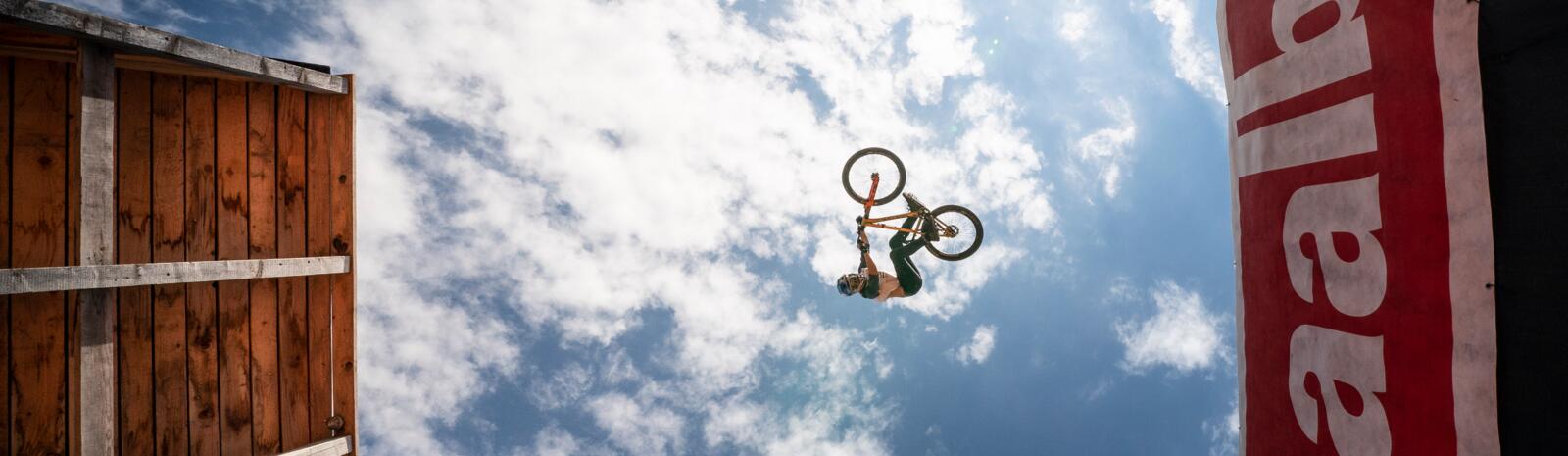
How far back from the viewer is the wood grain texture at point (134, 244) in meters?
3.95

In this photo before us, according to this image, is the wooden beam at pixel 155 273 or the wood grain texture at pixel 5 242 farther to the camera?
the wood grain texture at pixel 5 242

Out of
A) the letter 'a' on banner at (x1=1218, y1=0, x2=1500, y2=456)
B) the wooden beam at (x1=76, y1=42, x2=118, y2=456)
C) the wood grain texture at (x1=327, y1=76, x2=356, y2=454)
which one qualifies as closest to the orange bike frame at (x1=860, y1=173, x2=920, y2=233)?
the letter 'a' on banner at (x1=1218, y1=0, x2=1500, y2=456)

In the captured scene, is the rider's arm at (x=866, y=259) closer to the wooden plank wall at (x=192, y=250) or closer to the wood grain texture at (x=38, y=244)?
the wooden plank wall at (x=192, y=250)

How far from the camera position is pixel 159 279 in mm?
3709

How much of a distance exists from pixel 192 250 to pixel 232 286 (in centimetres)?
37

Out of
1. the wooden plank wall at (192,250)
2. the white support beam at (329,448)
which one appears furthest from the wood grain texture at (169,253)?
the white support beam at (329,448)

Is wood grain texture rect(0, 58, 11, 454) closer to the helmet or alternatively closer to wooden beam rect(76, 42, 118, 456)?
wooden beam rect(76, 42, 118, 456)

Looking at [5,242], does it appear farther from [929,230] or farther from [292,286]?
[929,230]

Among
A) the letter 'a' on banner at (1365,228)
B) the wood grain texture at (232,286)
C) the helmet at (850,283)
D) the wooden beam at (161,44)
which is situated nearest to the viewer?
the wooden beam at (161,44)

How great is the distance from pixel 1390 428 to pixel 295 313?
8.77m

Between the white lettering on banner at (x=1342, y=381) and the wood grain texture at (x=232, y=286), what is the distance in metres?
8.86

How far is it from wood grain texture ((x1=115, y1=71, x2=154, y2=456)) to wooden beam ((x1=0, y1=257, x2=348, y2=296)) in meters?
0.38

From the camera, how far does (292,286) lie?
4637 mm

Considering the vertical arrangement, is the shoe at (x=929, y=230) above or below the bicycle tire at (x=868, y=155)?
below
